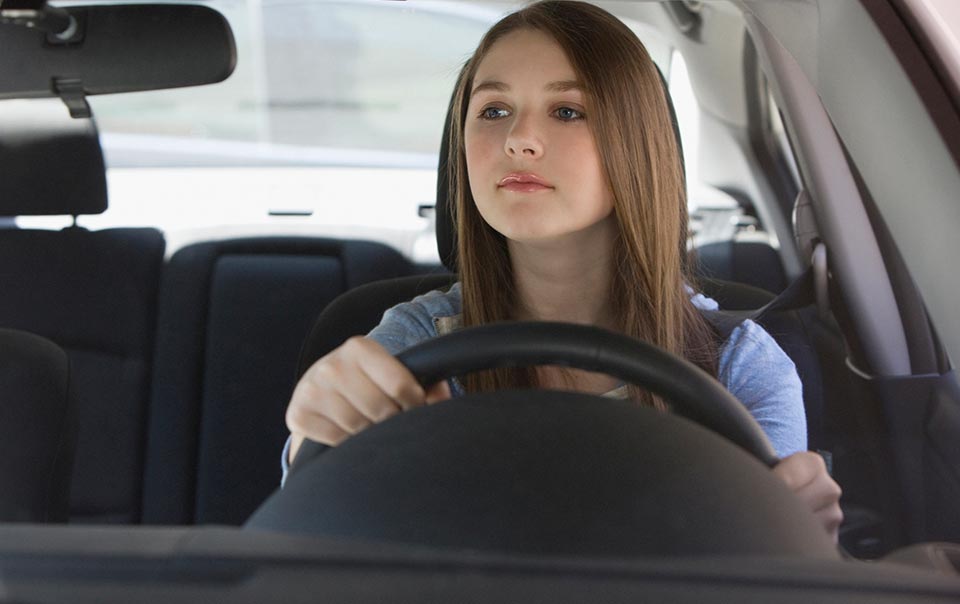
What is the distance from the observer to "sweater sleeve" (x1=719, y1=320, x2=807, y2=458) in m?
1.38

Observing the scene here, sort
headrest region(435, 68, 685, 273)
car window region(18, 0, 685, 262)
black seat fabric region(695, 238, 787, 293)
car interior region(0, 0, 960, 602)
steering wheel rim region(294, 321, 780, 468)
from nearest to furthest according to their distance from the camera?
car interior region(0, 0, 960, 602) < steering wheel rim region(294, 321, 780, 468) < headrest region(435, 68, 685, 273) < black seat fabric region(695, 238, 787, 293) < car window region(18, 0, 685, 262)

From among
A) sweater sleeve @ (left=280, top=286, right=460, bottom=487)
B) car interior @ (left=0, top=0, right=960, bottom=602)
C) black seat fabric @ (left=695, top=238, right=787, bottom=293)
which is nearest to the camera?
car interior @ (left=0, top=0, right=960, bottom=602)

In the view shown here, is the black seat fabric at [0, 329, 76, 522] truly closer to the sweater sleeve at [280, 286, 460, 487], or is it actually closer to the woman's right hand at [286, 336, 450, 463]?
the sweater sleeve at [280, 286, 460, 487]

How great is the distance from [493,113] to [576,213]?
6.9 inches

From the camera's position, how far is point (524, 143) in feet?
4.25

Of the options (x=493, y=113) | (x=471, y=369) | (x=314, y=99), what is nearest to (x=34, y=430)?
(x=493, y=113)

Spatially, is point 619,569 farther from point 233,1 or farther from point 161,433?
point 233,1

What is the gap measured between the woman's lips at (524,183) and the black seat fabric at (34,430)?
28.7 inches

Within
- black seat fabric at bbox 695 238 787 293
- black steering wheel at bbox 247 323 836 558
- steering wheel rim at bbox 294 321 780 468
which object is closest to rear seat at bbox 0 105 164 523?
black seat fabric at bbox 695 238 787 293

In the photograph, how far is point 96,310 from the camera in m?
2.05

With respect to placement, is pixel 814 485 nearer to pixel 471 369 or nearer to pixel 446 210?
pixel 471 369

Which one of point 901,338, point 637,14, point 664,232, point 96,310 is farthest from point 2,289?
point 901,338

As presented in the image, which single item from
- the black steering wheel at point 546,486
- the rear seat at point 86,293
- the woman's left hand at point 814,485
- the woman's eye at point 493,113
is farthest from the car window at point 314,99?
the black steering wheel at point 546,486

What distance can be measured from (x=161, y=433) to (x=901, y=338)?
128cm
